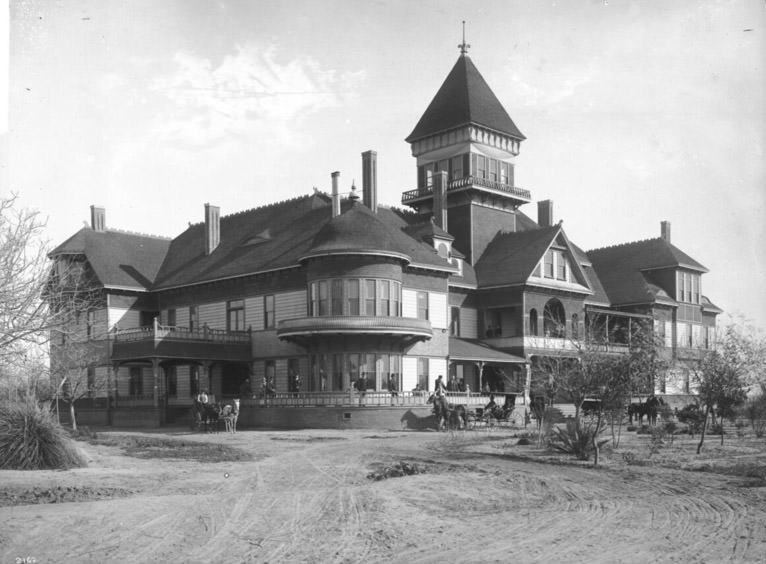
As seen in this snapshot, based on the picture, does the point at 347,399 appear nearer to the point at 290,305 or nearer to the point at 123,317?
the point at 290,305

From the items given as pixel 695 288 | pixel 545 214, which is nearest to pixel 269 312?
pixel 545 214

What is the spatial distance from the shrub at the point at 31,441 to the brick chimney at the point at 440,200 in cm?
3573

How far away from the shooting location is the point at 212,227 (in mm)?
56125

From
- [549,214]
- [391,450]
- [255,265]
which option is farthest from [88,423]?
[549,214]

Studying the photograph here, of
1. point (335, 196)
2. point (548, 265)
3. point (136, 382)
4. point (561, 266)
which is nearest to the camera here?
point (335, 196)

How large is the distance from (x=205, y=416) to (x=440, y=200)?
22.6 meters

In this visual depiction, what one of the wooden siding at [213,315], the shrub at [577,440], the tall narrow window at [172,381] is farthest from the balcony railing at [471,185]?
the shrub at [577,440]

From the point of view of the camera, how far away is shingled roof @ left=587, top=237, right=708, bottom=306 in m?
65.7

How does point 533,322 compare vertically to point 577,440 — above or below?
above

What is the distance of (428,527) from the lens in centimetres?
1608

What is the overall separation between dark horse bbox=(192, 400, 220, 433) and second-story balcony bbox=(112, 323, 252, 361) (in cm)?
684

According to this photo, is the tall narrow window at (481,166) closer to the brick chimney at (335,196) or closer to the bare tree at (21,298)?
the brick chimney at (335,196)

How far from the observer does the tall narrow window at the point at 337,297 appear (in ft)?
148

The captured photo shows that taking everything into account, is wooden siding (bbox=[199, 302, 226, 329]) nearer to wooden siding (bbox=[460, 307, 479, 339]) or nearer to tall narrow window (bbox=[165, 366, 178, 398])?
tall narrow window (bbox=[165, 366, 178, 398])
